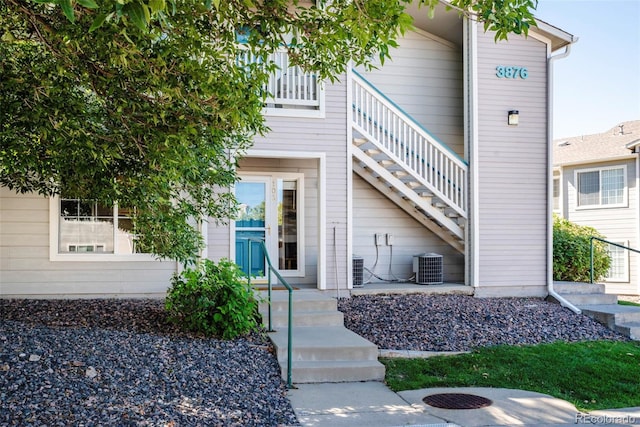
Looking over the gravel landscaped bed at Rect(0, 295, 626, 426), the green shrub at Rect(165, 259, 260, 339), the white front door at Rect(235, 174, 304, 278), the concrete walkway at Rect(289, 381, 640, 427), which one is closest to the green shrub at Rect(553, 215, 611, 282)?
the gravel landscaped bed at Rect(0, 295, 626, 426)

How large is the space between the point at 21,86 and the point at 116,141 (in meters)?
0.81

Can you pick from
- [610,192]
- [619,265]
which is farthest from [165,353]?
[610,192]

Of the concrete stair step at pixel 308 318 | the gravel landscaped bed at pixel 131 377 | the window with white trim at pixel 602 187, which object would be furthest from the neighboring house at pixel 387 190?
the window with white trim at pixel 602 187

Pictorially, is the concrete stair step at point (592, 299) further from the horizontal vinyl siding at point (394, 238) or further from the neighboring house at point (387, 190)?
the horizontal vinyl siding at point (394, 238)

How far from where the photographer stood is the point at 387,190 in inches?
398

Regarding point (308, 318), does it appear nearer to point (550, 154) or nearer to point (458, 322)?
point (458, 322)

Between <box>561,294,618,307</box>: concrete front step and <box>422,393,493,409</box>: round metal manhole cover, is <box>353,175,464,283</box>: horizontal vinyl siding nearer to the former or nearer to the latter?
<box>561,294,618,307</box>: concrete front step

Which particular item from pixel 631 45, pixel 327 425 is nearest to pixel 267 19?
pixel 327 425

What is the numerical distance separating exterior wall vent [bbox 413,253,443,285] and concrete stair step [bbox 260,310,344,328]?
271 cm

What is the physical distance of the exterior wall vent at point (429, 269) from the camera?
32.0ft

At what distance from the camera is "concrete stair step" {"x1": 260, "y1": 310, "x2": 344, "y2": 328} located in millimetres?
7168

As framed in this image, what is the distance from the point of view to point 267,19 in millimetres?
4602

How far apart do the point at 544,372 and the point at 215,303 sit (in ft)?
12.8

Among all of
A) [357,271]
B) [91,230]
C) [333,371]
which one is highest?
[91,230]
